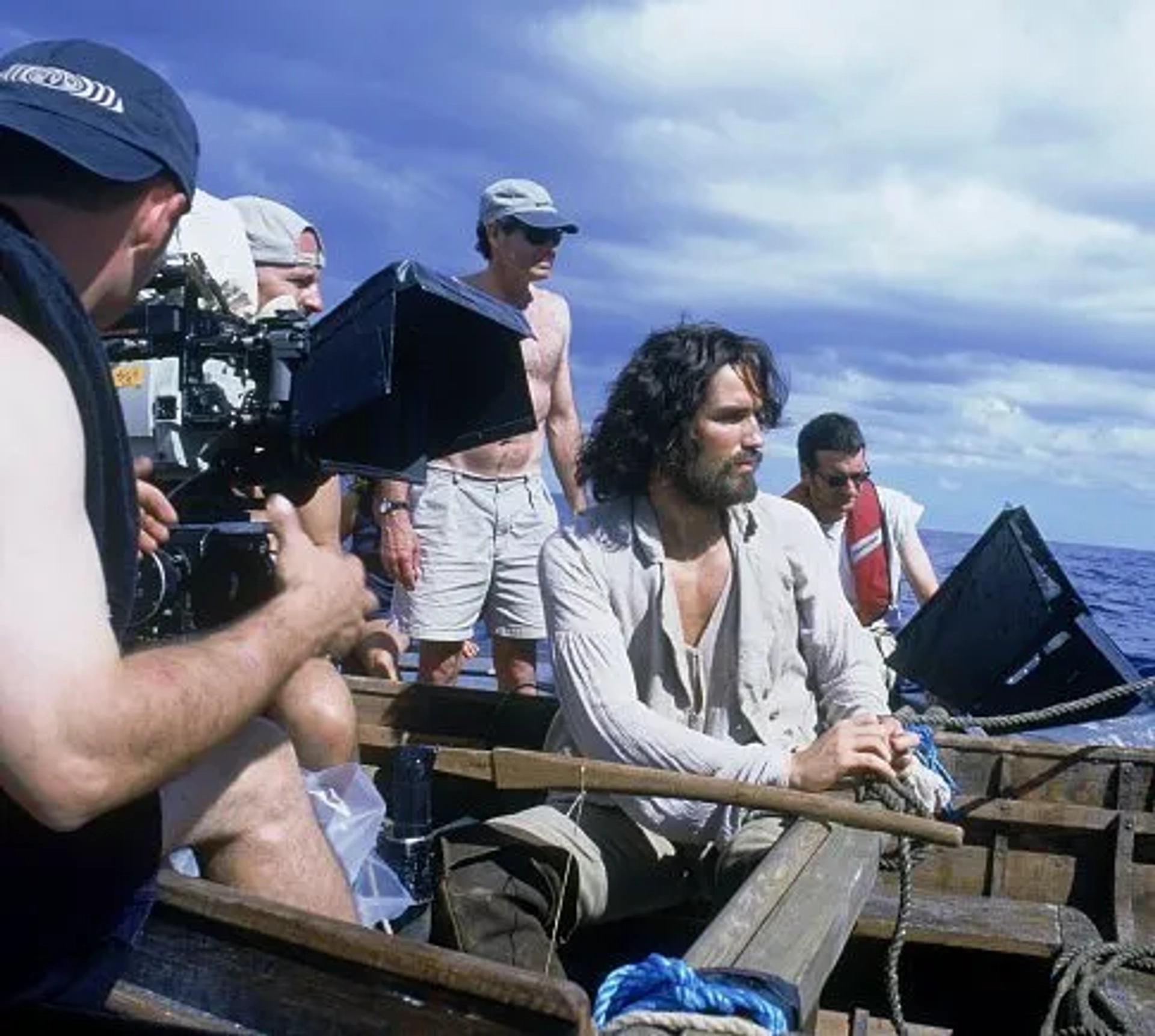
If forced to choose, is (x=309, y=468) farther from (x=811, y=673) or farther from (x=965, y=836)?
(x=965, y=836)

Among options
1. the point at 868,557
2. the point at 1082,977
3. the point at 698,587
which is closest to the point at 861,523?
the point at 868,557

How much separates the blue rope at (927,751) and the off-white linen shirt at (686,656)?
19cm

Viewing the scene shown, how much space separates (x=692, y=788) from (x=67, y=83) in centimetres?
203

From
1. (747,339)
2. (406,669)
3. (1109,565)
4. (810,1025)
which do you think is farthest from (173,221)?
(1109,565)

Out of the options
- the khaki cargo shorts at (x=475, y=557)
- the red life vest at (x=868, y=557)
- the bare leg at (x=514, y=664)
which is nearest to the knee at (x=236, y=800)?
the khaki cargo shorts at (x=475, y=557)

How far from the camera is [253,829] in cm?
263

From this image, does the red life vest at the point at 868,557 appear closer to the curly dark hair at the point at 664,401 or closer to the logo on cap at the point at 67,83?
the curly dark hair at the point at 664,401

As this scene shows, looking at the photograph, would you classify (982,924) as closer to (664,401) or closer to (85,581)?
(664,401)

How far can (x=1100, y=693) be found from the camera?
17.8 feet

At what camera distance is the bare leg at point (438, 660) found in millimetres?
6262

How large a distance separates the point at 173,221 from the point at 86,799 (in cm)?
82

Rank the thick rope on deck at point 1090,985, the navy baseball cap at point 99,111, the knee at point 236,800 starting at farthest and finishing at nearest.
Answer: the thick rope on deck at point 1090,985 < the knee at point 236,800 < the navy baseball cap at point 99,111

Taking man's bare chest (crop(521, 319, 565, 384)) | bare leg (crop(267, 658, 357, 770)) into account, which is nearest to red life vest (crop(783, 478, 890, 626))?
man's bare chest (crop(521, 319, 565, 384))

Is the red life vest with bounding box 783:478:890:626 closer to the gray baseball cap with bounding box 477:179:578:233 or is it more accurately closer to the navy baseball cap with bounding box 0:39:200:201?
the gray baseball cap with bounding box 477:179:578:233
